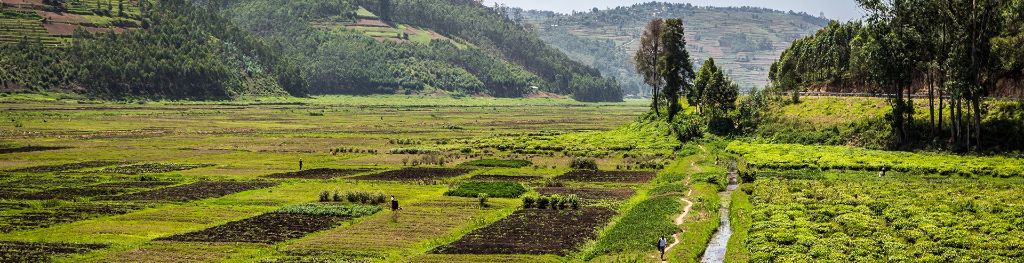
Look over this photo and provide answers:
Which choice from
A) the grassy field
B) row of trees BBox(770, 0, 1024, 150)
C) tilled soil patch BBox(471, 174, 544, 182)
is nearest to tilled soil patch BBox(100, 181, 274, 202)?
the grassy field

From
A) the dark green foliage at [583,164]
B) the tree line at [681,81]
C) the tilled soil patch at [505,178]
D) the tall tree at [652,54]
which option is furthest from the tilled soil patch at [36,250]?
the tall tree at [652,54]

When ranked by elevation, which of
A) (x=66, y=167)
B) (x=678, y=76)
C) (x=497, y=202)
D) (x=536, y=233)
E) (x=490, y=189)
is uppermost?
(x=678, y=76)

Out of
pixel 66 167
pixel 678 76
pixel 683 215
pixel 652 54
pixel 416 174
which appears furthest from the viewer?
pixel 652 54

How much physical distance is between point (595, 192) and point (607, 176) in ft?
40.3

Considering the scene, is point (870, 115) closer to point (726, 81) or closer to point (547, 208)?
point (726, 81)

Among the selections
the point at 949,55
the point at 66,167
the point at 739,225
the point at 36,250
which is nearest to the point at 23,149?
the point at 66,167

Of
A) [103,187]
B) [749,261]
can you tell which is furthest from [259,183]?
[749,261]

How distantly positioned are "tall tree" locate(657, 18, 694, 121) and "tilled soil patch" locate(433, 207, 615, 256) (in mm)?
70663

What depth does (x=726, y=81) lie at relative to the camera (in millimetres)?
124625

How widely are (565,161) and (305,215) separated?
43317 millimetres

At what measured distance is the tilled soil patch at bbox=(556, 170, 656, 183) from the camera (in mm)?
83500

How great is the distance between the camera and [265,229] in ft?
185

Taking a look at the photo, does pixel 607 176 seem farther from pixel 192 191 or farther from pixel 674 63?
pixel 674 63

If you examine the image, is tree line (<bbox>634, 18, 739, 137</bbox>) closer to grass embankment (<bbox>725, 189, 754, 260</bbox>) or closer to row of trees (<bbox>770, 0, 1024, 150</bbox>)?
row of trees (<bbox>770, 0, 1024, 150</bbox>)
